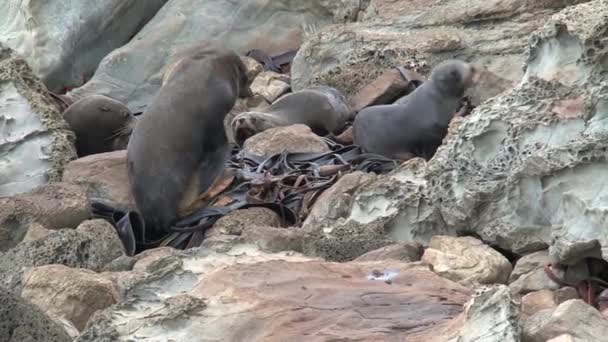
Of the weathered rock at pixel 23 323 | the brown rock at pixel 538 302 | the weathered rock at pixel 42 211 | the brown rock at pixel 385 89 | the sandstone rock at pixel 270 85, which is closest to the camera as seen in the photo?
the weathered rock at pixel 23 323

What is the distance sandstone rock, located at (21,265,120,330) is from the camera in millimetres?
3822

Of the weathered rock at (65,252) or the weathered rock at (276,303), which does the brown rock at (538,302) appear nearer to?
the weathered rock at (276,303)

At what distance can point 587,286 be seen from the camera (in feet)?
11.8

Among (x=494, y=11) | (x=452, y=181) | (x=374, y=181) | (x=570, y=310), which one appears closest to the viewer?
(x=570, y=310)

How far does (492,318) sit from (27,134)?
16.2 ft

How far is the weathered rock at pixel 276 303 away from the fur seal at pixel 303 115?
510 cm

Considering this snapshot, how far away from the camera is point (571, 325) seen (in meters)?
2.74

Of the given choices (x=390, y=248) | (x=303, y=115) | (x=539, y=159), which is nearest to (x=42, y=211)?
(x=390, y=248)

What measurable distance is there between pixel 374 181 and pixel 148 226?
195cm

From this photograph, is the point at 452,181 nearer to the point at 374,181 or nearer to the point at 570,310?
the point at 374,181

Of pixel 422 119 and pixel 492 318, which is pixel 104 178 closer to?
pixel 422 119

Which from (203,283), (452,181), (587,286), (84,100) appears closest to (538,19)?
(84,100)

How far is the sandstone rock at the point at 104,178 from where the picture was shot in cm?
673

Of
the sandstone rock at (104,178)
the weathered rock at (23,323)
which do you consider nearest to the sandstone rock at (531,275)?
the weathered rock at (23,323)
